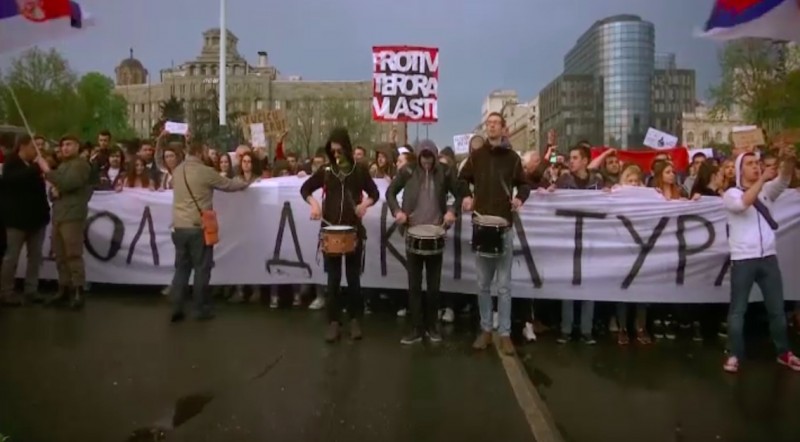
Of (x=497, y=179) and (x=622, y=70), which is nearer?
(x=497, y=179)

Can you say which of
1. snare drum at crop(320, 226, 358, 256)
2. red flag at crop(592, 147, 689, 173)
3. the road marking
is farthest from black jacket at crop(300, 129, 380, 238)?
red flag at crop(592, 147, 689, 173)

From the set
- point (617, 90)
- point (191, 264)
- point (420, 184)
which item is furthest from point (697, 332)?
point (617, 90)

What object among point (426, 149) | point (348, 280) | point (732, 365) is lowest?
point (732, 365)

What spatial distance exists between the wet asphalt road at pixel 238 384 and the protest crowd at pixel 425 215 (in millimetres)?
543

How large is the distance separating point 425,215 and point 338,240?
2.65 ft

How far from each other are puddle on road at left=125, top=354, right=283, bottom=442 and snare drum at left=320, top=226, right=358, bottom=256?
1548mm

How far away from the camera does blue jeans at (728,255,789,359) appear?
22.5 ft

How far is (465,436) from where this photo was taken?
5.23 meters

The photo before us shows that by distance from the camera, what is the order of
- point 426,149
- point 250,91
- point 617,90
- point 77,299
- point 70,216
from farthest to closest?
1. point 617,90
2. point 250,91
3. point 77,299
4. point 70,216
5. point 426,149

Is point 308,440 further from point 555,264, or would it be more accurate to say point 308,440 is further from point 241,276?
point 241,276

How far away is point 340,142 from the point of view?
761 cm

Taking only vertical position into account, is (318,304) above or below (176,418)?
above

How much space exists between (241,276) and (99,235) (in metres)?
A: 1.92

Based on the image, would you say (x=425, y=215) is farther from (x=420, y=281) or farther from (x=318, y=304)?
(x=318, y=304)
